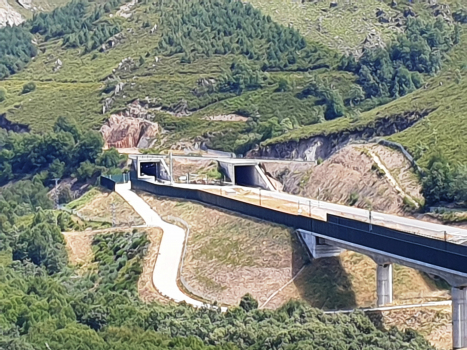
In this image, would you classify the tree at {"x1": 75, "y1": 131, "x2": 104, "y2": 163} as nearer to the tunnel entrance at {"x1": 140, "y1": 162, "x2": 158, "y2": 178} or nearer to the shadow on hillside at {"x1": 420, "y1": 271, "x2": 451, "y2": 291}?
the tunnel entrance at {"x1": 140, "y1": 162, "x2": 158, "y2": 178}

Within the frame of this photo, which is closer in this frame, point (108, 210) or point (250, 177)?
point (108, 210)

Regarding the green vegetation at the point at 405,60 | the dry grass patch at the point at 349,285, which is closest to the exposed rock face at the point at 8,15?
the green vegetation at the point at 405,60

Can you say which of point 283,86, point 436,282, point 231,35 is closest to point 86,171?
point 283,86

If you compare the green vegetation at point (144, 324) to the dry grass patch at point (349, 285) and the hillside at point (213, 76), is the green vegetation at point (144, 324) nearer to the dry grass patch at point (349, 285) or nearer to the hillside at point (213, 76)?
the dry grass patch at point (349, 285)

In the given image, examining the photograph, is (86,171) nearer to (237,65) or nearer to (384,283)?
(237,65)

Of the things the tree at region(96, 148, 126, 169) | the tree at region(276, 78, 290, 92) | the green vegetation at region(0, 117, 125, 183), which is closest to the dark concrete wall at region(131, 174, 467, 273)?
the tree at region(96, 148, 126, 169)

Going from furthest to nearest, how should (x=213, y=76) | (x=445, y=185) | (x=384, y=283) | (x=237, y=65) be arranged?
(x=213, y=76) → (x=237, y=65) → (x=445, y=185) → (x=384, y=283)
